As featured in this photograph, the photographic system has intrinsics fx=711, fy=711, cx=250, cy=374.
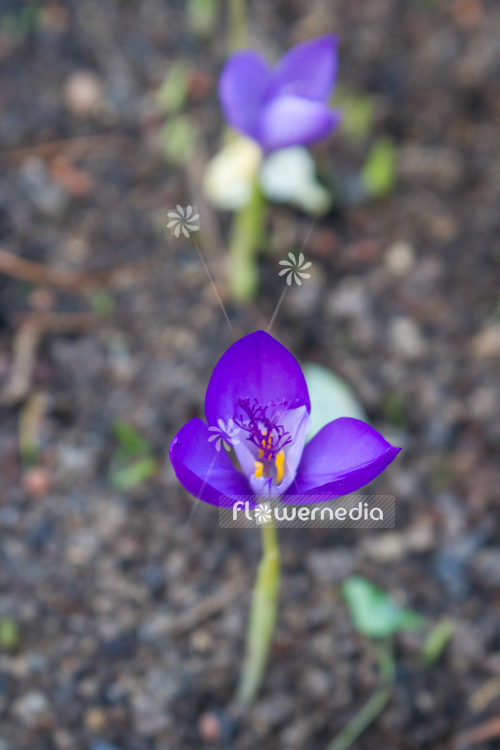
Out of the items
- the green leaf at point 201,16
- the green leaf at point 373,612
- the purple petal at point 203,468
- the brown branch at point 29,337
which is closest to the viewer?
the purple petal at point 203,468

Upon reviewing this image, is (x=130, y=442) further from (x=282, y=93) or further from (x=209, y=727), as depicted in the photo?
(x=282, y=93)

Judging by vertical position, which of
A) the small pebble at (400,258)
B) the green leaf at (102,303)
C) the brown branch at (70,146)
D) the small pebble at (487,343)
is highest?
the brown branch at (70,146)

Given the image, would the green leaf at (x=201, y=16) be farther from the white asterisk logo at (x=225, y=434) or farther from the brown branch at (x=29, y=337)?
the white asterisk logo at (x=225, y=434)

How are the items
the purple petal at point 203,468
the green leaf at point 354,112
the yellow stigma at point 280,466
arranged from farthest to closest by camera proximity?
the green leaf at point 354,112, the yellow stigma at point 280,466, the purple petal at point 203,468

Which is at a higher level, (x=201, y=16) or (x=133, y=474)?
(x=201, y=16)

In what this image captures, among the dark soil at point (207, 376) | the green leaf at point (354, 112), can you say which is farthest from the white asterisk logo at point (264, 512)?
the green leaf at point (354, 112)

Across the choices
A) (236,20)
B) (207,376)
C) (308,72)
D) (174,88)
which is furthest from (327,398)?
(236,20)
